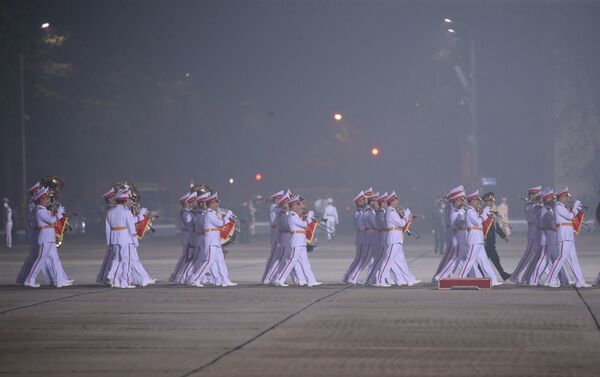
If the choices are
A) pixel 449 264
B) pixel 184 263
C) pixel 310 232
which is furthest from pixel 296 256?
pixel 449 264

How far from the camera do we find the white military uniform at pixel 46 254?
25797mm

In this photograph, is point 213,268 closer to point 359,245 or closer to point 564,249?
point 359,245

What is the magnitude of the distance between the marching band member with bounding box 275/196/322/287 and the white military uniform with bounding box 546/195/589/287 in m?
4.65

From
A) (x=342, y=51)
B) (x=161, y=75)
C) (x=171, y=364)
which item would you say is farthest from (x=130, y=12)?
(x=171, y=364)

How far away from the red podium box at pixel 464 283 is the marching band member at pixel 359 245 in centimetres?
247

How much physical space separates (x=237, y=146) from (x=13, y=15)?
20318 millimetres

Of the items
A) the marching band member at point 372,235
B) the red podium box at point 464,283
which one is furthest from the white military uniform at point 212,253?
the red podium box at point 464,283

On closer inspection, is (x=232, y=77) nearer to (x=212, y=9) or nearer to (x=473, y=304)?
(x=212, y=9)

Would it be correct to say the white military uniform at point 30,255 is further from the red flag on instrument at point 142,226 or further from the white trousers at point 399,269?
the white trousers at point 399,269

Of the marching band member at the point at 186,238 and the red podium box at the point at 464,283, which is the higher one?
the marching band member at the point at 186,238

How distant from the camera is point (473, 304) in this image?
20672mm

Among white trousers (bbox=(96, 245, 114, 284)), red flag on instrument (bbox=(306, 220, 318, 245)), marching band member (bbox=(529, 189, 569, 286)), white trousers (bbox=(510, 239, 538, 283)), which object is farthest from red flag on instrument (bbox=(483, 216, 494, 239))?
white trousers (bbox=(96, 245, 114, 284))

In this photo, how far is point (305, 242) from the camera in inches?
1022

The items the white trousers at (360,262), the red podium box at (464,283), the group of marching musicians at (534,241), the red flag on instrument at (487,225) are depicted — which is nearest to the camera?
the red podium box at (464,283)
